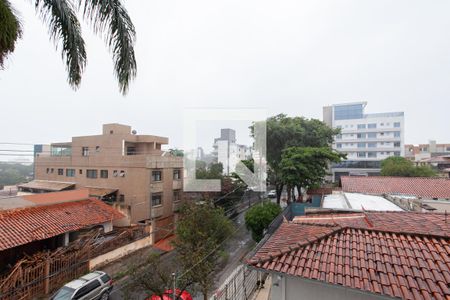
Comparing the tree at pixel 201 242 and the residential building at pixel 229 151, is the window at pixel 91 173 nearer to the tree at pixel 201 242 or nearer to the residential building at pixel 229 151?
the residential building at pixel 229 151

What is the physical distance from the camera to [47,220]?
404 inches

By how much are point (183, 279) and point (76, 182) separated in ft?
51.9

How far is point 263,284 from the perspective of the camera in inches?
313

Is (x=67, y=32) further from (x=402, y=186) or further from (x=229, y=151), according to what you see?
(x=402, y=186)

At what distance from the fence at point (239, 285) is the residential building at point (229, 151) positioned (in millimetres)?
9712

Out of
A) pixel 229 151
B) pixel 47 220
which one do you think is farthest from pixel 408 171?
pixel 47 220

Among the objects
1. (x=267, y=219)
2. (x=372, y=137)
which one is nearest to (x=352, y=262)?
(x=267, y=219)

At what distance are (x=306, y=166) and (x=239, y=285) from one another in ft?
30.6

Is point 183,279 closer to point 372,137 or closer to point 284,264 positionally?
point 284,264

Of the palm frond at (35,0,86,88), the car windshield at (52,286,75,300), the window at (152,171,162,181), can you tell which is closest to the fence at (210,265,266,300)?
the car windshield at (52,286,75,300)

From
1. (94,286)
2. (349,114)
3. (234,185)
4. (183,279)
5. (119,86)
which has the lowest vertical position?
(94,286)

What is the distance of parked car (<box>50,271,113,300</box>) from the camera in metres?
7.49

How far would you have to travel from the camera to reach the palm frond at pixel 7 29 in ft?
9.55

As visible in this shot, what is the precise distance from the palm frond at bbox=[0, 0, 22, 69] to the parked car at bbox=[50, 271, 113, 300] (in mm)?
7418
